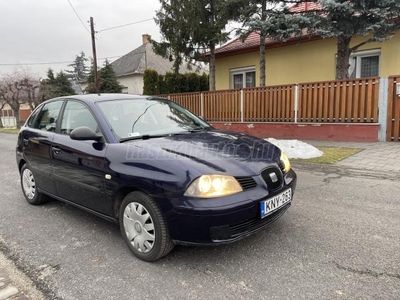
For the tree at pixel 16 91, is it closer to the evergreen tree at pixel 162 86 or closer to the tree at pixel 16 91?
the tree at pixel 16 91

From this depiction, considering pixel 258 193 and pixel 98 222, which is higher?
pixel 258 193

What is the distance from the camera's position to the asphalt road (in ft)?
7.66

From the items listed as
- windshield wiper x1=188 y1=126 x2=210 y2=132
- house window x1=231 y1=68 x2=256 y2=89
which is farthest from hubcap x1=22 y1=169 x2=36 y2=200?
house window x1=231 y1=68 x2=256 y2=89

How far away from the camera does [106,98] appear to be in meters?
3.71

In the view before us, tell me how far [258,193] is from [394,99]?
24.3 feet

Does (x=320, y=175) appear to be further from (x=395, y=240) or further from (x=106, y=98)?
(x=106, y=98)

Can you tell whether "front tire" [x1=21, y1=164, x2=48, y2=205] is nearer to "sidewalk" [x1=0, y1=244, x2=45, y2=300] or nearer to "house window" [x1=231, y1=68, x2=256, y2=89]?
"sidewalk" [x1=0, y1=244, x2=45, y2=300]

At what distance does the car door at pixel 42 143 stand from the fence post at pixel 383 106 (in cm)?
799

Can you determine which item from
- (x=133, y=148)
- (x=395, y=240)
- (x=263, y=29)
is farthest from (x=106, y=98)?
(x=263, y=29)

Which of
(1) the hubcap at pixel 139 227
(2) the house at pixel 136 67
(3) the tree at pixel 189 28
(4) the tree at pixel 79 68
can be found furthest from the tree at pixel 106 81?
(4) the tree at pixel 79 68

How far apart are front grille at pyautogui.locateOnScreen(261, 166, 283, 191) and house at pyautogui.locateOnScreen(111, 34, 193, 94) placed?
1116 inches

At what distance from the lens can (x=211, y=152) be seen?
2.82m

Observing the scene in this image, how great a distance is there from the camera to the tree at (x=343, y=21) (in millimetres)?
7988

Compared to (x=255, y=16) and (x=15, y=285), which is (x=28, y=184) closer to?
(x=15, y=285)
